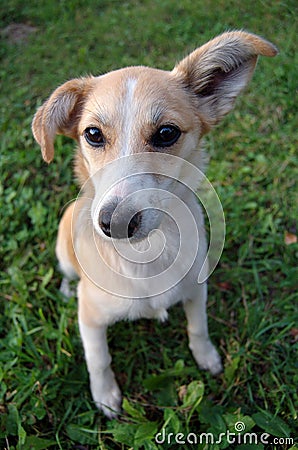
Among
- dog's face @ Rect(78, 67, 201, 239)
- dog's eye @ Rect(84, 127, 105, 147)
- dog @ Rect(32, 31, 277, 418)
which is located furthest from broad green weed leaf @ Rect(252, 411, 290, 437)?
dog's eye @ Rect(84, 127, 105, 147)

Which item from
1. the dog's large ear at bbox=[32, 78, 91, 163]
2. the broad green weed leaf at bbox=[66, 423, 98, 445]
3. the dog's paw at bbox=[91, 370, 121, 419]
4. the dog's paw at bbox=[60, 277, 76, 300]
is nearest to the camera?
the dog's large ear at bbox=[32, 78, 91, 163]

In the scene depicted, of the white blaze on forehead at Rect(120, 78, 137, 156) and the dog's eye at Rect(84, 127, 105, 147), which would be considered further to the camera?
the dog's eye at Rect(84, 127, 105, 147)

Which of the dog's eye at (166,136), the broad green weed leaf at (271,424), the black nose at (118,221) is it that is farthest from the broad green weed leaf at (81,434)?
the dog's eye at (166,136)

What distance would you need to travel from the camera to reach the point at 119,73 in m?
2.64

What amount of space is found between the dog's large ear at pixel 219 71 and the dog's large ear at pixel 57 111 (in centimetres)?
58

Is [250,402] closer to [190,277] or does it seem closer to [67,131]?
[190,277]

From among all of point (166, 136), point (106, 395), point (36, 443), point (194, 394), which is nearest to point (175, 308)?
point (194, 394)

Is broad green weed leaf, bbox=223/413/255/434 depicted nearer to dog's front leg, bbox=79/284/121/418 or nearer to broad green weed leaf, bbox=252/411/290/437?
broad green weed leaf, bbox=252/411/290/437

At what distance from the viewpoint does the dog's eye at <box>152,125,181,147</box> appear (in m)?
2.50

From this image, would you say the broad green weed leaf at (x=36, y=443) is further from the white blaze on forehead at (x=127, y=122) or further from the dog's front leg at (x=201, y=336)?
the white blaze on forehead at (x=127, y=122)

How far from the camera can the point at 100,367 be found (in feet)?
10.2

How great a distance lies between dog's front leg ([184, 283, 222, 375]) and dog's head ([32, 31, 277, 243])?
3.27 feet

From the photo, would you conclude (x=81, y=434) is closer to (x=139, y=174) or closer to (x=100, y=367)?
(x=100, y=367)

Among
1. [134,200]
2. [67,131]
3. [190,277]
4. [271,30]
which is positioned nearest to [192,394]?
[190,277]
